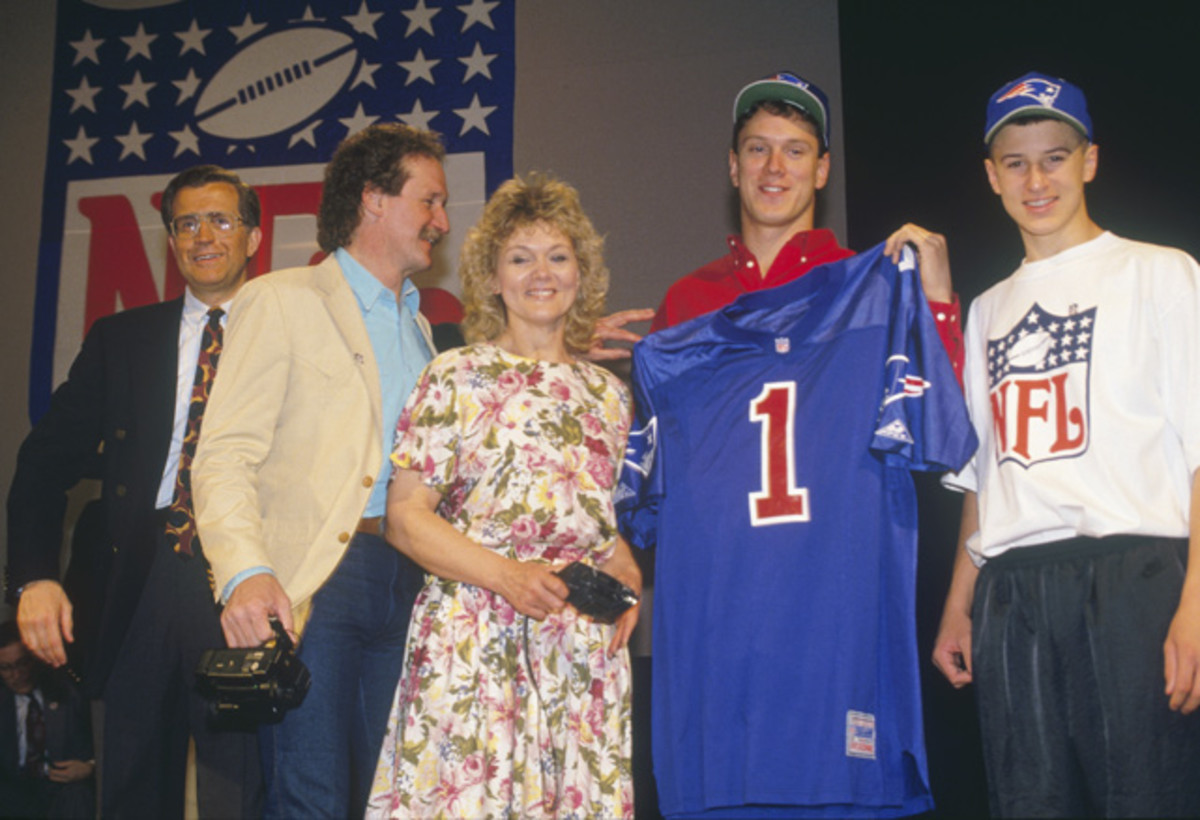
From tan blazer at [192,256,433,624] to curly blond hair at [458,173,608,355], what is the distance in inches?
11.7

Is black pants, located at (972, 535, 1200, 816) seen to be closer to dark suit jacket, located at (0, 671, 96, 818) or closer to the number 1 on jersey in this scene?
the number 1 on jersey

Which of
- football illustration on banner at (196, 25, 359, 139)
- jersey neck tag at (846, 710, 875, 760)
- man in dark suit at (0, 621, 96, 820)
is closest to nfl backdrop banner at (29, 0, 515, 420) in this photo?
football illustration on banner at (196, 25, 359, 139)

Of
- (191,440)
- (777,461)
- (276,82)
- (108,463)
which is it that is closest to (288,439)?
(191,440)

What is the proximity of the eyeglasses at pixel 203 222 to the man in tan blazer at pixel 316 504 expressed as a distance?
546 mm

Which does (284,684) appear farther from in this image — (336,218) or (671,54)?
(671,54)

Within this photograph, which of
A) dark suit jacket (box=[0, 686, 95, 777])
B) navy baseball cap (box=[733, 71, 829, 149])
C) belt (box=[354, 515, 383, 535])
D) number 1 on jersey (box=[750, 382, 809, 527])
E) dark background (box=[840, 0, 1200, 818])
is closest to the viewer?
number 1 on jersey (box=[750, 382, 809, 527])

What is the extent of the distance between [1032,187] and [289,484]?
1.77 meters

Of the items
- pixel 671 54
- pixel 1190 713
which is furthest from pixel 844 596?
pixel 671 54

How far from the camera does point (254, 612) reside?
7.89 feet

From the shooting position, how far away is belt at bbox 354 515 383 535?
2.69m

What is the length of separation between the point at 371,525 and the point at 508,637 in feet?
1.56

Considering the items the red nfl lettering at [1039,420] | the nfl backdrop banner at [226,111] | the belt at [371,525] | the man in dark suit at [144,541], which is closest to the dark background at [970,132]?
the red nfl lettering at [1039,420]

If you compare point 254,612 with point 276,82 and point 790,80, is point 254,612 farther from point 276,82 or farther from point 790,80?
point 276,82

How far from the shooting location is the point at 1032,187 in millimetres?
2611
